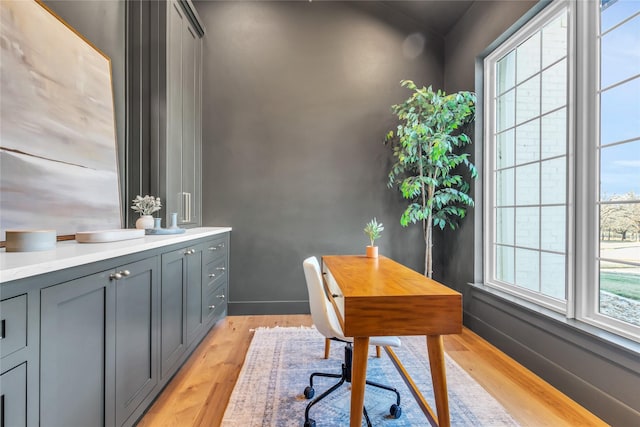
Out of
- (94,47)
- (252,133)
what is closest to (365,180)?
(252,133)

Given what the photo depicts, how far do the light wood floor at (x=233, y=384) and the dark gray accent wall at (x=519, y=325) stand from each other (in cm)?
10

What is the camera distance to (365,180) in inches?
A: 139

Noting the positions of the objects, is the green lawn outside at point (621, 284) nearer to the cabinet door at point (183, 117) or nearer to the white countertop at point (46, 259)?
the white countertop at point (46, 259)

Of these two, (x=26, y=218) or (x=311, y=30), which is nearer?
(x=26, y=218)

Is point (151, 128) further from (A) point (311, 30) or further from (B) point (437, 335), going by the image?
(B) point (437, 335)

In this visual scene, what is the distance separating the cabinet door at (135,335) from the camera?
4.59 feet

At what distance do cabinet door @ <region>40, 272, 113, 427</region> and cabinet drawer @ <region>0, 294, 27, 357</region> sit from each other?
65mm

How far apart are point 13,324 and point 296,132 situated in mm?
2911

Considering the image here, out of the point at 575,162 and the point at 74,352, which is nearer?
the point at 74,352

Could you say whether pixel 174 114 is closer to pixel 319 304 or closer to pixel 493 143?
pixel 319 304

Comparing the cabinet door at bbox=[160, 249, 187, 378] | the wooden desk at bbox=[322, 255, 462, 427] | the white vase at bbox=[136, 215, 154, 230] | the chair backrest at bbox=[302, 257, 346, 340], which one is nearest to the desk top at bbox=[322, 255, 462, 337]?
the wooden desk at bbox=[322, 255, 462, 427]

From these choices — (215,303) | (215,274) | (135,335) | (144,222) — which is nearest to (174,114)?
(144,222)

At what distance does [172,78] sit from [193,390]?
2323 millimetres

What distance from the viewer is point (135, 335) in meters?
1.53
